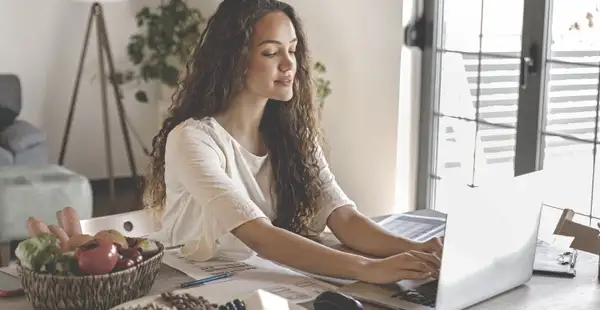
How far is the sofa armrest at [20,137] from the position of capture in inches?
181

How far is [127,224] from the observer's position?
210 cm

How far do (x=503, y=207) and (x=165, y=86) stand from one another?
167 inches

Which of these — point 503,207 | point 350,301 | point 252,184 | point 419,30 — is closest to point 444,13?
point 419,30

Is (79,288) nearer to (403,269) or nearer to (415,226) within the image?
(403,269)

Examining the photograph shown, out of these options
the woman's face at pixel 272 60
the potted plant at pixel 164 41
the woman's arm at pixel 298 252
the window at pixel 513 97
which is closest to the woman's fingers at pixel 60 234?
the woman's arm at pixel 298 252

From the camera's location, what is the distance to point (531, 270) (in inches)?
67.1

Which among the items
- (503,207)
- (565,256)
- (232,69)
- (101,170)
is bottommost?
(101,170)

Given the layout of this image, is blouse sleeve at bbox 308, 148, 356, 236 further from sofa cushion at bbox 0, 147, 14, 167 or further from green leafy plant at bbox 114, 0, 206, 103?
green leafy plant at bbox 114, 0, 206, 103

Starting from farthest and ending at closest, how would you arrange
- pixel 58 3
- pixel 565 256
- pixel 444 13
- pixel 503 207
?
1. pixel 58 3
2. pixel 444 13
3. pixel 565 256
4. pixel 503 207

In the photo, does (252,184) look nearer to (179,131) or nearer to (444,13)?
(179,131)

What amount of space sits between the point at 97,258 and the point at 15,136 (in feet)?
11.3

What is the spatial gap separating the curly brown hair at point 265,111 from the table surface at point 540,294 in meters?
0.43

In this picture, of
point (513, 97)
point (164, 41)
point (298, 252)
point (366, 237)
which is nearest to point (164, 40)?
point (164, 41)

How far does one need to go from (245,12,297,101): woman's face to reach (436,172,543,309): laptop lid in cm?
58
